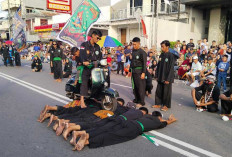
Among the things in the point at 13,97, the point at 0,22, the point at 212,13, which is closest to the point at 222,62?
the point at 13,97

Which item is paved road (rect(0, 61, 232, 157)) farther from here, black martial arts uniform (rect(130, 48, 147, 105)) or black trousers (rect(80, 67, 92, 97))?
black trousers (rect(80, 67, 92, 97))

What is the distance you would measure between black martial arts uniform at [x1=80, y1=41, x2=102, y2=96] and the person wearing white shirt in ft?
21.3

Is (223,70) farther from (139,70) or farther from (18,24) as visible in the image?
(18,24)

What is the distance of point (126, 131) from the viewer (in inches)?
153

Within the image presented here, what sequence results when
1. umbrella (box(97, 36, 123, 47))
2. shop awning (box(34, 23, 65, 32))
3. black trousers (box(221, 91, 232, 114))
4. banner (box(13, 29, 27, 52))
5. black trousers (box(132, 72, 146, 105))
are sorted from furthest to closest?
shop awning (box(34, 23, 65, 32)) → banner (box(13, 29, 27, 52)) → umbrella (box(97, 36, 123, 47)) → black trousers (box(132, 72, 146, 105)) → black trousers (box(221, 91, 232, 114))

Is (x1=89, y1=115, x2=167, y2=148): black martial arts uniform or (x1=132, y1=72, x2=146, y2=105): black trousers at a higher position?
(x1=132, y1=72, x2=146, y2=105): black trousers

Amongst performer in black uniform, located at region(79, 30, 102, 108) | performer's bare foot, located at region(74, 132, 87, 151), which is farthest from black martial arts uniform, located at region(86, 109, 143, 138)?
performer in black uniform, located at region(79, 30, 102, 108)

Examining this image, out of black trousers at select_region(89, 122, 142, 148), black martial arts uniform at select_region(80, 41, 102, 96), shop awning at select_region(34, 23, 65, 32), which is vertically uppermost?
shop awning at select_region(34, 23, 65, 32)

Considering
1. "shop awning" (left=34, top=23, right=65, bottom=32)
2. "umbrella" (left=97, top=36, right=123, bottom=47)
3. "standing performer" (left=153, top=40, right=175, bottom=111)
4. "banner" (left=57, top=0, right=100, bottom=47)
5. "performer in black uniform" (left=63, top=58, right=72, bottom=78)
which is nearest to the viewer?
"standing performer" (left=153, top=40, right=175, bottom=111)

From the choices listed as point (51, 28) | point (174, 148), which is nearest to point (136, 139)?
point (174, 148)

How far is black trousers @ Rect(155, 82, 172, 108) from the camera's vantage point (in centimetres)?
608

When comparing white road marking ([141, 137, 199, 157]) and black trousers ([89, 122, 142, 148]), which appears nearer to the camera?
white road marking ([141, 137, 199, 157])

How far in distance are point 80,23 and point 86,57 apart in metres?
3.20

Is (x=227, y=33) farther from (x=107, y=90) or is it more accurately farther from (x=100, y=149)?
(x=100, y=149)
